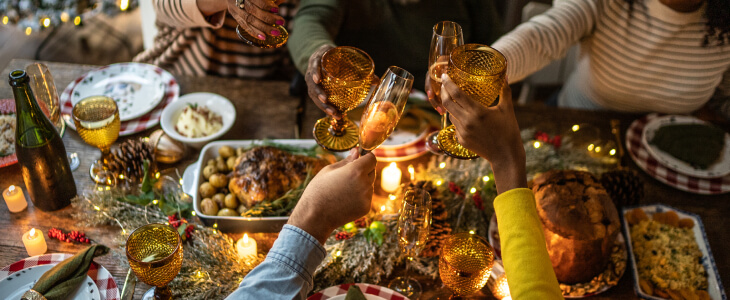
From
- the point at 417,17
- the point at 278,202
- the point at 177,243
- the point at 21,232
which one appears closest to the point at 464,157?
the point at 278,202

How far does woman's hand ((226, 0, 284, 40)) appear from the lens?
4.08 feet

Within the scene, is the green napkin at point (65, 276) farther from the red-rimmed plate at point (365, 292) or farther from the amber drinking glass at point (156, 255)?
the red-rimmed plate at point (365, 292)

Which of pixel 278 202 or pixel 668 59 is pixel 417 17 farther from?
pixel 278 202

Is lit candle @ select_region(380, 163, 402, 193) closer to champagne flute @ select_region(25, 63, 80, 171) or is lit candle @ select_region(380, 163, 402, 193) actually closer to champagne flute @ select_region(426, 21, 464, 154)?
champagne flute @ select_region(426, 21, 464, 154)

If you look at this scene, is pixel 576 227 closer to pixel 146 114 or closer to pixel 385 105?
pixel 385 105

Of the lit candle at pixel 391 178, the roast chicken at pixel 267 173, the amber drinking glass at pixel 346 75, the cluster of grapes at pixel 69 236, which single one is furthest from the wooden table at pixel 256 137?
the amber drinking glass at pixel 346 75

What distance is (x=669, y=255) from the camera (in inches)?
53.4

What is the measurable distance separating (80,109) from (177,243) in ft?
2.28

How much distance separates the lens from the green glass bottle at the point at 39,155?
1.29m

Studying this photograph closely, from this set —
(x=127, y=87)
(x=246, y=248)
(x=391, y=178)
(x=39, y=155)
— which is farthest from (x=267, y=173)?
(x=127, y=87)

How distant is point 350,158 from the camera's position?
3.73 feet

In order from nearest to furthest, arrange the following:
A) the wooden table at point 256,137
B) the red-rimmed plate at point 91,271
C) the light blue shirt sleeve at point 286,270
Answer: the light blue shirt sleeve at point 286,270, the red-rimmed plate at point 91,271, the wooden table at point 256,137

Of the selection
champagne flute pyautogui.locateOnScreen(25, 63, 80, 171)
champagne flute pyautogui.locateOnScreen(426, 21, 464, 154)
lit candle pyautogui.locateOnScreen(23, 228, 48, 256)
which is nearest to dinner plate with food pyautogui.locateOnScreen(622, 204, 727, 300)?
champagne flute pyautogui.locateOnScreen(426, 21, 464, 154)

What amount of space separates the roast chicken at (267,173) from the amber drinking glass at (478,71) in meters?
0.59
